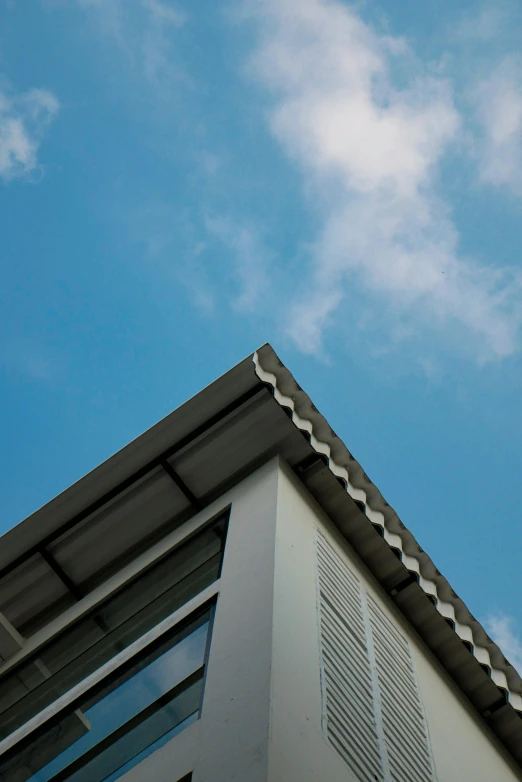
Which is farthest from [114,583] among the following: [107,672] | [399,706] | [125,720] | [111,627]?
[399,706]

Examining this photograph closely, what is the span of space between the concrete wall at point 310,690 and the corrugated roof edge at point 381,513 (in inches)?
18.8

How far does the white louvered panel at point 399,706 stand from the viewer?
298 inches

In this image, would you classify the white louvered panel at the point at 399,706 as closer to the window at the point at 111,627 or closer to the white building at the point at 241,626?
the white building at the point at 241,626

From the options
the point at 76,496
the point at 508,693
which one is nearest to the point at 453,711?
the point at 508,693

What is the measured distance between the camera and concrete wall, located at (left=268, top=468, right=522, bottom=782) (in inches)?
235

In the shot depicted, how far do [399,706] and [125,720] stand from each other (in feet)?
8.30

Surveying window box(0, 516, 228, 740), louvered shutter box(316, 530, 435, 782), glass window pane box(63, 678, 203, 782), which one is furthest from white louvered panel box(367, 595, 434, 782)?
window box(0, 516, 228, 740)

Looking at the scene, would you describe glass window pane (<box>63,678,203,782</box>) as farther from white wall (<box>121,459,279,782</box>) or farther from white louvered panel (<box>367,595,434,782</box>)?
white louvered panel (<box>367,595,434,782</box>)

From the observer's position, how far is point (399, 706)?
8.41m

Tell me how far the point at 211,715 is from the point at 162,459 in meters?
4.76

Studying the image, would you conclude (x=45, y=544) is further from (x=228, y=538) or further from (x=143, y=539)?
(x=228, y=538)

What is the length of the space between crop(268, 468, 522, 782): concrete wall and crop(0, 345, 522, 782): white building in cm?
3

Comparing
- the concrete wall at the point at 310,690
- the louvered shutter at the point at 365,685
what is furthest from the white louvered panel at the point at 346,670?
the concrete wall at the point at 310,690

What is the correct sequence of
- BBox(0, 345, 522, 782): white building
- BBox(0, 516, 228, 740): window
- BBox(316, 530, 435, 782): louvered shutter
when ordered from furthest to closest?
BBox(0, 516, 228, 740): window → BBox(316, 530, 435, 782): louvered shutter → BBox(0, 345, 522, 782): white building
